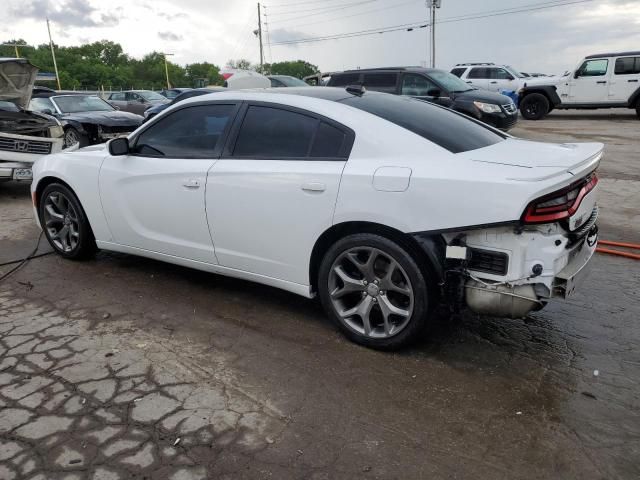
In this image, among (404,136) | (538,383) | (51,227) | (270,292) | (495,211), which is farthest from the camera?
(51,227)

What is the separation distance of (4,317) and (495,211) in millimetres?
3530

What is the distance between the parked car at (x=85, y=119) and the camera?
37.4 feet

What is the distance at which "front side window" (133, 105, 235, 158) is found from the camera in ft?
12.8

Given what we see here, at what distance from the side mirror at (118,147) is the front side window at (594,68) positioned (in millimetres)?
18276

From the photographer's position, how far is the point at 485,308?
2982 millimetres

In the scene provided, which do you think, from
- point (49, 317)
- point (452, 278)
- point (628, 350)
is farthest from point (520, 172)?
point (49, 317)

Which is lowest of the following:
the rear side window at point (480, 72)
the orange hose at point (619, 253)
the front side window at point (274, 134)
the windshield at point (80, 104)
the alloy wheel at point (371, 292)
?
the orange hose at point (619, 253)

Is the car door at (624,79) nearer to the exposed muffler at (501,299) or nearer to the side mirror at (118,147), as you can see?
the exposed muffler at (501,299)

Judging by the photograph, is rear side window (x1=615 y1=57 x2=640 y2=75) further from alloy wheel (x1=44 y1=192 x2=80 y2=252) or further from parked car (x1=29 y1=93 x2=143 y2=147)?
alloy wheel (x1=44 y1=192 x2=80 y2=252)

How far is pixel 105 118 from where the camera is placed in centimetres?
1170

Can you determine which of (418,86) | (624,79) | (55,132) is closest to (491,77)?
(624,79)

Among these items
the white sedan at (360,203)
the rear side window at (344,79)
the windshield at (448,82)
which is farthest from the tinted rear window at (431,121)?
the rear side window at (344,79)

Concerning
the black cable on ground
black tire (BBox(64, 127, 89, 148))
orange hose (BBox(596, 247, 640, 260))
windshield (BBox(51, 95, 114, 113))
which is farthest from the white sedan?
windshield (BBox(51, 95, 114, 113))

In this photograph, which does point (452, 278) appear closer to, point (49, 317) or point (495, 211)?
point (495, 211)
